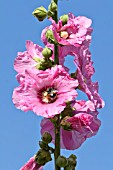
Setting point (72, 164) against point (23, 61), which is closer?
point (72, 164)

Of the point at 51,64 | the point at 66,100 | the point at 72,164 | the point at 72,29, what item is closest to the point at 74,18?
the point at 72,29

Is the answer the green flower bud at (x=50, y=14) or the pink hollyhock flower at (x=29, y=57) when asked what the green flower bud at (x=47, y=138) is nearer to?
the pink hollyhock flower at (x=29, y=57)

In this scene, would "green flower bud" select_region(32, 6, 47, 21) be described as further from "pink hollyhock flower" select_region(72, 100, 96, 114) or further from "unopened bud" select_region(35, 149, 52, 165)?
"unopened bud" select_region(35, 149, 52, 165)

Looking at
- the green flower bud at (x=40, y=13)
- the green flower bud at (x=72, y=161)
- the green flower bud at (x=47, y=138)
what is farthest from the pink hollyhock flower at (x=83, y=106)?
the green flower bud at (x=40, y=13)

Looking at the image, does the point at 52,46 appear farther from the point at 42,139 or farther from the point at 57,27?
the point at 42,139

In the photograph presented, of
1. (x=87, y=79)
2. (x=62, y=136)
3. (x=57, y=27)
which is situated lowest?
(x=62, y=136)

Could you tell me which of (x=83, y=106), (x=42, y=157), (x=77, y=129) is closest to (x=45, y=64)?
(x=83, y=106)
